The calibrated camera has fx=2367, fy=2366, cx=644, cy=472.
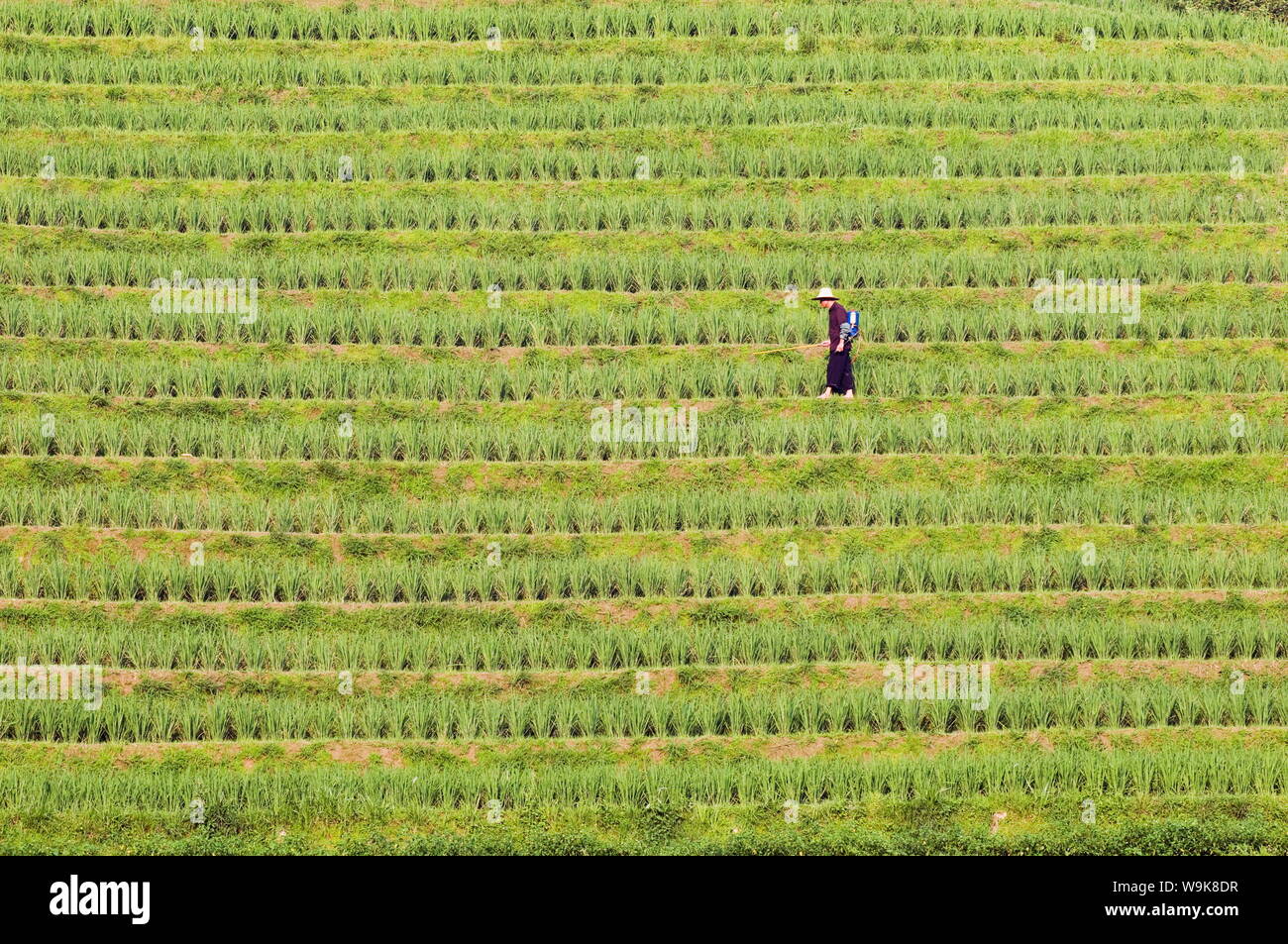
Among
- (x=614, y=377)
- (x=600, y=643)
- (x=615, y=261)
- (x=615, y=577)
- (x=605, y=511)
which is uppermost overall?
(x=615, y=261)

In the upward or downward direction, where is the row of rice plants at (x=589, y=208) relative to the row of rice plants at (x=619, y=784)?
upward

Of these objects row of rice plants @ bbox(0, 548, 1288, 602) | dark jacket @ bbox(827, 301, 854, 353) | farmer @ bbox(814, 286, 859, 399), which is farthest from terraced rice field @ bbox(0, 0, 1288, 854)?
dark jacket @ bbox(827, 301, 854, 353)

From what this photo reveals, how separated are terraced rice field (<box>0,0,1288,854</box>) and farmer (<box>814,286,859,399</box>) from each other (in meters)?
0.31

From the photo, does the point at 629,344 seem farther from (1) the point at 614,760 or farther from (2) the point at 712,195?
(1) the point at 614,760

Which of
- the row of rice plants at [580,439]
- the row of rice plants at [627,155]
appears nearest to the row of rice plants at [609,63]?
the row of rice plants at [627,155]

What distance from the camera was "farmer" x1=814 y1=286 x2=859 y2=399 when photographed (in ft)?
62.0

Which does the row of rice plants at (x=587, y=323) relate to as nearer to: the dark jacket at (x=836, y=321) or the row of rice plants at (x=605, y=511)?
the dark jacket at (x=836, y=321)

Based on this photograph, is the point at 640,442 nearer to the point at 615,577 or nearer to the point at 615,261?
the point at 615,577

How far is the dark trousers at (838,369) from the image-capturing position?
62.5ft

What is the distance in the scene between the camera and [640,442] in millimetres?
18719

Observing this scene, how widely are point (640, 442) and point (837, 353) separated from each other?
177 cm

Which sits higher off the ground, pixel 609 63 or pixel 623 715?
pixel 609 63

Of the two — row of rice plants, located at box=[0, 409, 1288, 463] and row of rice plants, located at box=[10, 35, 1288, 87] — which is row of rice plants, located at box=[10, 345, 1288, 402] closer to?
row of rice plants, located at box=[0, 409, 1288, 463]

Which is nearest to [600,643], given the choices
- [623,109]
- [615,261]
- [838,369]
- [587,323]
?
[838,369]
